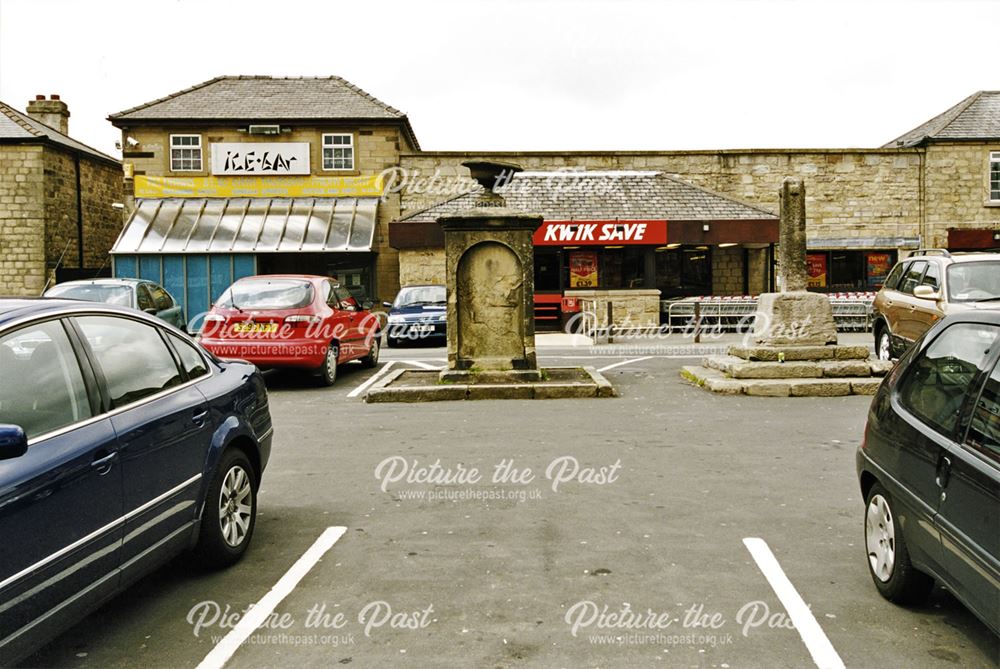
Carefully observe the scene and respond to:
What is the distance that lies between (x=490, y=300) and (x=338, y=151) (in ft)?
62.9

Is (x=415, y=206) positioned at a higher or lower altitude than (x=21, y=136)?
lower

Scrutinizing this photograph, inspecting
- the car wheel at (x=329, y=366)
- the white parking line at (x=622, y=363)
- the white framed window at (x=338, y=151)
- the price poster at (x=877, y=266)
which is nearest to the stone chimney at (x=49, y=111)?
the white framed window at (x=338, y=151)

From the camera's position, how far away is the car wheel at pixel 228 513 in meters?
4.43

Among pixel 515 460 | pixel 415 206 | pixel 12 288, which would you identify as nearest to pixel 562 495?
pixel 515 460

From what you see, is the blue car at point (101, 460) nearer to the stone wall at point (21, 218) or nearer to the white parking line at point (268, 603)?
the white parking line at point (268, 603)

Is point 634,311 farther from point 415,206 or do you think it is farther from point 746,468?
point 746,468

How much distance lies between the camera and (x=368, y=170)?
28.7 metres

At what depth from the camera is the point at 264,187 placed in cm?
2872

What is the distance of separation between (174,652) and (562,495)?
314 centimetres

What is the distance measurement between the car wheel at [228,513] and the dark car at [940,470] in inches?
134

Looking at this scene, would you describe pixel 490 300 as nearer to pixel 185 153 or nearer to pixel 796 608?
pixel 796 608

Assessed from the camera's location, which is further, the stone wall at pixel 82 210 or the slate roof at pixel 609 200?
the stone wall at pixel 82 210

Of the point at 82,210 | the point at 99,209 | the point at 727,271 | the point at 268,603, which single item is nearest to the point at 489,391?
the point at 268,603

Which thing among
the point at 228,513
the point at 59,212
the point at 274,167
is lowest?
the point at 228,513
